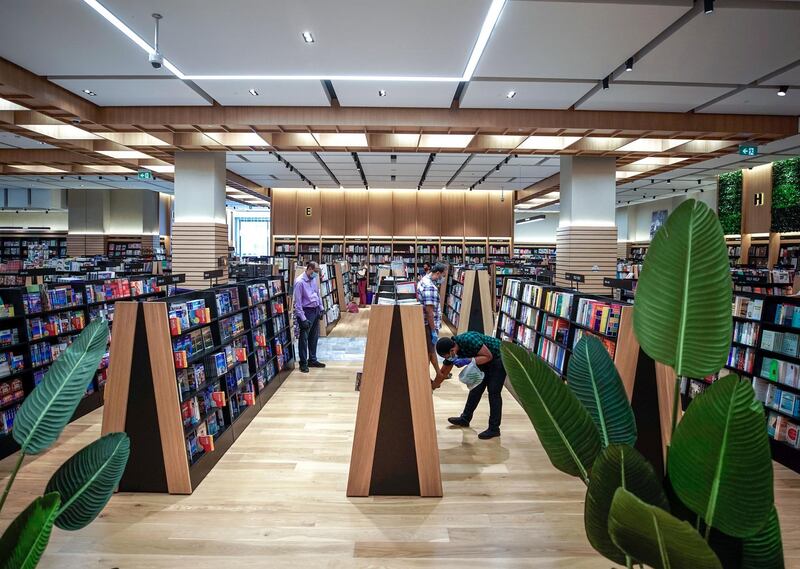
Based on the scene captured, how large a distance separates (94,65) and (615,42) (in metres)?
5.93

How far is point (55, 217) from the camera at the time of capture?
768 inches

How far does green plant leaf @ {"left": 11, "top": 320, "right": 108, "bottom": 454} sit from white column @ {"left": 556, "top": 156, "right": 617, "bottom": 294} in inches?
395

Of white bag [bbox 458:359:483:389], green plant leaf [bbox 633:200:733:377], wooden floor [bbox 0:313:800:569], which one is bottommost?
wooden floor [bbox 0:313:800:569]

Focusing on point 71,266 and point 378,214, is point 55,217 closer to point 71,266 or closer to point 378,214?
point 71,266

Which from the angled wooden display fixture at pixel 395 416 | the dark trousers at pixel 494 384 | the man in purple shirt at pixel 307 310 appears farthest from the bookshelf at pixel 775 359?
the man in purple shirt at pixel 307 310

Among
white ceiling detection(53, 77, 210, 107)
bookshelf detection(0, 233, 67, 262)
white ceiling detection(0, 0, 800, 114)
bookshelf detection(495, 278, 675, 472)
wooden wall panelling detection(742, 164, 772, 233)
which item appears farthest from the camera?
bookshelf detection(0, 233, 67, 262)

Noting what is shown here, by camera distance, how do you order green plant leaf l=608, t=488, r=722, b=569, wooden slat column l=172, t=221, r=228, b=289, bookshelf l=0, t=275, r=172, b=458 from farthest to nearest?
wooden slat column l=172, t=221, r=228, b=289 → bookshelf l=0, t=275, r=172, b=458 → green plant leaf l=608, t=488, r=722, b=569

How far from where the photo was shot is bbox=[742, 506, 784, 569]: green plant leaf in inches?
32.2

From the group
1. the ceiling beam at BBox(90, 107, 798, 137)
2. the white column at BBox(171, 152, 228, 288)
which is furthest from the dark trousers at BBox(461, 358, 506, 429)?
the white column at BBox(171, 152, 228, 288)

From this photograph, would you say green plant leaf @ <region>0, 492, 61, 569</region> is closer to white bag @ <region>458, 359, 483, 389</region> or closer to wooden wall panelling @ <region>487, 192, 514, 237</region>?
white bag @ <region>458, 359, 483, 389</region>

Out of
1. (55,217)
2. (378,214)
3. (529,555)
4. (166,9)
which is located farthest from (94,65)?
(55,217)

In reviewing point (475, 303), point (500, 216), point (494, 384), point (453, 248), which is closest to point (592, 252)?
point (475, 303)

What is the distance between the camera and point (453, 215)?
55.3ft

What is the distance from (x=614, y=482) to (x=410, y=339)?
8.85 feet
